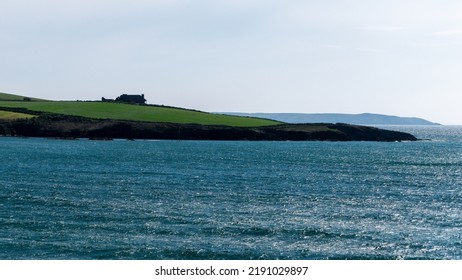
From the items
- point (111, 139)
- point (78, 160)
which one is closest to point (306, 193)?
point (78, 160)

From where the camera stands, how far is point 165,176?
276 ft

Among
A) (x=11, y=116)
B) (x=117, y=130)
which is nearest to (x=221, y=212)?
(x=117, y=130)

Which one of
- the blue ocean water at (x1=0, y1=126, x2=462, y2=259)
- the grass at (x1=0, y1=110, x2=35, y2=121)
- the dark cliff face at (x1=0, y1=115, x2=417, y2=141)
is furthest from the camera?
the grass at (x1=0, y1=110, x2=35, y2=121)

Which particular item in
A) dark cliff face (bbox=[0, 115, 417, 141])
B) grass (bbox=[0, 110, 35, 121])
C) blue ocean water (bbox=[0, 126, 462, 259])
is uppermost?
grass (bbox=[0, 110, 35, 121])

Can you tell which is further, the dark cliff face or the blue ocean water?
the dark cliff face

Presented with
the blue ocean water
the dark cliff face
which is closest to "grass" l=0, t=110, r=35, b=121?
the dark cliff face

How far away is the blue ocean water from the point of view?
4172 cm

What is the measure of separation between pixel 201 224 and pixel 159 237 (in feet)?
17.6

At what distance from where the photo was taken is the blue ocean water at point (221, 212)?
137 feet

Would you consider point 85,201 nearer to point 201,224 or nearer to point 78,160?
point 201,224

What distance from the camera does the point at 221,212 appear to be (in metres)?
54.7

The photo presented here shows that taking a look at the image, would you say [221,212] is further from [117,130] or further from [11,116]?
[11,116]

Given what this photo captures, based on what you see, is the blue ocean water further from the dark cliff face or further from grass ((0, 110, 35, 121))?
grass ((0, 110, 35, 121))

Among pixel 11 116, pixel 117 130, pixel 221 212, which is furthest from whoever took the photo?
pixel 11 116
